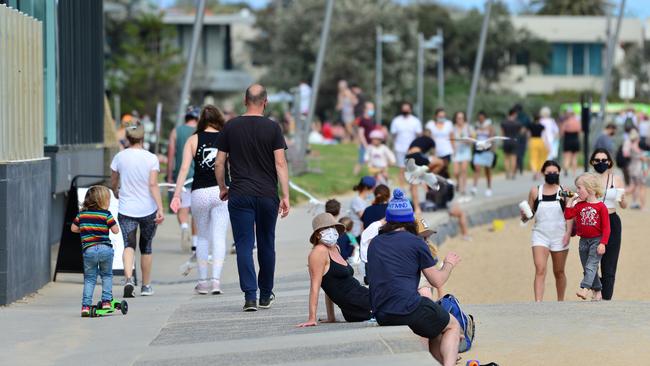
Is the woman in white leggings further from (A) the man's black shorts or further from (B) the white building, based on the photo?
(B) the white building

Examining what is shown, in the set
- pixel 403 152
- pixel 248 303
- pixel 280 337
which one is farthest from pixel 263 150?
pixel 403 152

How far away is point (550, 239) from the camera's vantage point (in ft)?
48.0

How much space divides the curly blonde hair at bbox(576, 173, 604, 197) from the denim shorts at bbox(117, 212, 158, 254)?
4.10m

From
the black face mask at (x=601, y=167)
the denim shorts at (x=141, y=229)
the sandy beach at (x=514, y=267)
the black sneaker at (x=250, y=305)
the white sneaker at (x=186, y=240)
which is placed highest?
the black face mask at (x=601, y=167)

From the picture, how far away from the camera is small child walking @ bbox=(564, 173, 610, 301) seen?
13.9m

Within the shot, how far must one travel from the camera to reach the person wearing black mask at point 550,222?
14.5 meters

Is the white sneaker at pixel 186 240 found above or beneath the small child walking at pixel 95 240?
beneath

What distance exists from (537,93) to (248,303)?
250 ft

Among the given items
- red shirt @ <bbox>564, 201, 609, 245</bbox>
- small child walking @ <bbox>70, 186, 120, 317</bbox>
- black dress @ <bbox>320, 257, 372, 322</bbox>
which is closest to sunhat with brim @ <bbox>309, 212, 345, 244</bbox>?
black dress @ <bbox>320, 257, 372, 322</bbox>

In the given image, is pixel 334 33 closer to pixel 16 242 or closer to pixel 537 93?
pixel 537 93

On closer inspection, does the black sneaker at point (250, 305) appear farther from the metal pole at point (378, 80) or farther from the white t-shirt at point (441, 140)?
the metal pole at point (378, 80)

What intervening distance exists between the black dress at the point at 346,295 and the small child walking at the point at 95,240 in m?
2.11

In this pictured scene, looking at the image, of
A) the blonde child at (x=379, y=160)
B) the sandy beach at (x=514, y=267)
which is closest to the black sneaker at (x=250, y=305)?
the sandy beach at (x=514, y=267)

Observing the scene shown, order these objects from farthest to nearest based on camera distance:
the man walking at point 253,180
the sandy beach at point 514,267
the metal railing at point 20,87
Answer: the sandy beach at point 514,267
the metal railing at point 20,87
the man walking at point 253,180
